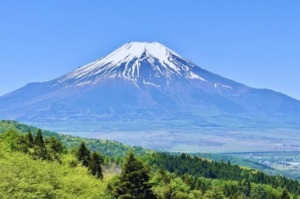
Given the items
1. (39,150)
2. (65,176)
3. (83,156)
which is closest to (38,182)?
(65,176)

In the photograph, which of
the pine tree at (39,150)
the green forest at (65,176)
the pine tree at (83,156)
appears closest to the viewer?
the green forest at (65,176)

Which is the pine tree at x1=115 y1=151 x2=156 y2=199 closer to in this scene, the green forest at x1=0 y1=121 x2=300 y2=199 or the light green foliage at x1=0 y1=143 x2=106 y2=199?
the green forest at x1=0 y1=121 x2=300 y2=199

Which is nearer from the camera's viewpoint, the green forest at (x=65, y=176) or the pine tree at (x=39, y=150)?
the green forest at (x=65, y=176)

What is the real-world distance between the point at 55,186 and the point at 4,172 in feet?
12.0

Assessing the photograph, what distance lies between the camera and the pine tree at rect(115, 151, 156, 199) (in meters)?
36.3

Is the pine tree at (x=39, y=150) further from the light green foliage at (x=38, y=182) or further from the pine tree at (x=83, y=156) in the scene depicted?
the pine tree at (x=83, y=156)

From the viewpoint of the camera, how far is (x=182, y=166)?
10469 centimetres

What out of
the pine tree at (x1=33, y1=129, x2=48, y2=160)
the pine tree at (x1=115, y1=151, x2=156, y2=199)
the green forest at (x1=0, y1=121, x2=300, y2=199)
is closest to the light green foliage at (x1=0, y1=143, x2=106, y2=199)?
the green forest at (x1=0, y1=121, x2=300, y2=199)

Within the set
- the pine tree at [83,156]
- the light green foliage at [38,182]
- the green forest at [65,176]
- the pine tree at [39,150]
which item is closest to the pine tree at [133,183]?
the green forest at [65,176]

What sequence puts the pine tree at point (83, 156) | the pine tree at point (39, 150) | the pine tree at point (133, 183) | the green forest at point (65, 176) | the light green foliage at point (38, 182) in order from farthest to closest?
the pine tree at point (83, 156)
the pine tree at point (39, 150)
the pine tree at point (133, 183)
the green forest at point (65, 176)
the light green foliage at point (38, 182)

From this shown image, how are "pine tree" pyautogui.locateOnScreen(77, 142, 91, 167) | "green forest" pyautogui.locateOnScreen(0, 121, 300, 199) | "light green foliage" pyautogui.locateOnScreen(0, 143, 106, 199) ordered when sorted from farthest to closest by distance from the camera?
"pine tree" pyautogui.locateOnScreen(77, 142, 91, 167)
"green forest" pyautogui.locateOnScreen(0, 121, 300, 199)
"light green foliage" pyautogui.locateOnScreen(0, 143, 106, 199)

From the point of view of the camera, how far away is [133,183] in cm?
3650

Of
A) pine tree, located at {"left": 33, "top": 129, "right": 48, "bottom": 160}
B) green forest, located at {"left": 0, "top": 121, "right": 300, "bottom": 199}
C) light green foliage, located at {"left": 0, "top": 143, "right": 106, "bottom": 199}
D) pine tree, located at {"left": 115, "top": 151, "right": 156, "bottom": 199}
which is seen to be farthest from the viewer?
pine tree, located at {"left": 33, "top": 129, "right": 48, "bottom": 160}

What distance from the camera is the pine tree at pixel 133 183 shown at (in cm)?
3634
